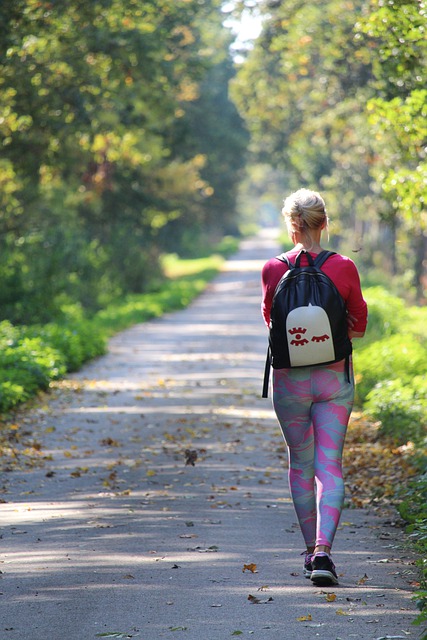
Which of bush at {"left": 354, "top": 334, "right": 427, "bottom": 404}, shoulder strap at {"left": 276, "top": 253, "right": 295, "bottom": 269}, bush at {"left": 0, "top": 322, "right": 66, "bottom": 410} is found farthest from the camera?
bush at {"left": 354, "top": 334, "right": 427, "bottom": 404}

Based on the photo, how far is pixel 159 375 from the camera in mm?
17531

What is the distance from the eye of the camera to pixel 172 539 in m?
7.12

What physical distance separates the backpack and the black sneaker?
102 cm

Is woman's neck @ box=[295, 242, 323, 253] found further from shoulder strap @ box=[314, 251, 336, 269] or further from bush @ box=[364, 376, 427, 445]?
bush @ box=[364, 376, 427, 445]

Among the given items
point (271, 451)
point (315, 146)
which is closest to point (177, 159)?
point (315, 146)

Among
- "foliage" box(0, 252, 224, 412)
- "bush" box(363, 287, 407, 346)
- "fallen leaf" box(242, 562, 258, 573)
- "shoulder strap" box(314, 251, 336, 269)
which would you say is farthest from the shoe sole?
"bush" box(363, 287, 407, 346)

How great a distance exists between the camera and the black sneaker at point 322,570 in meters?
5.87

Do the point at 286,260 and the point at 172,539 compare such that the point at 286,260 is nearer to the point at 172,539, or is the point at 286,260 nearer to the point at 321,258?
the point at 321,258

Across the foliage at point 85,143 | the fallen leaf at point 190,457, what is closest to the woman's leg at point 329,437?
the fallen leaf at point 190,457

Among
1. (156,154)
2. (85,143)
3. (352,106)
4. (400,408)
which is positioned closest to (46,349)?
(400,408)

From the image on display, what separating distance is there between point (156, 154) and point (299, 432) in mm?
27257

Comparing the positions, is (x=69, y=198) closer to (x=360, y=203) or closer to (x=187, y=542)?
(x=360, y=203)

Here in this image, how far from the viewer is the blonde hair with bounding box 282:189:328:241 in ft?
19.5

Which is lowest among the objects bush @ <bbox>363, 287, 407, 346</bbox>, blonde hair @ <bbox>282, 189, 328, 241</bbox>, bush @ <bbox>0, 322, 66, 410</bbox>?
bush @ <bbox>363, 287, 407, 346</bbox>
